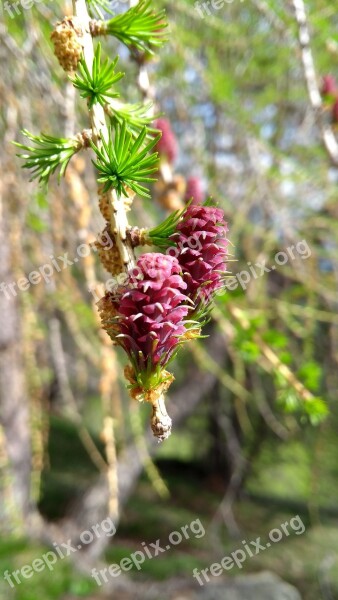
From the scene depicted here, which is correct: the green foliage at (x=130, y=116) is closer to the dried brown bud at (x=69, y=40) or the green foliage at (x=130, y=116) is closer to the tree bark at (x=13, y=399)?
the dried brown bud at (x=69, y=40)

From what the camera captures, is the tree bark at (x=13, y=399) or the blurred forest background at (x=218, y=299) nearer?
the blurred forest background at (x=218, y=299)

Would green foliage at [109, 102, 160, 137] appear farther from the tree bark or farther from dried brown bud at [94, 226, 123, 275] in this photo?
the tree bark

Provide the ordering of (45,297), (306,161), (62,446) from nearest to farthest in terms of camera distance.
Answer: (45,297), (306,161), (62,446)

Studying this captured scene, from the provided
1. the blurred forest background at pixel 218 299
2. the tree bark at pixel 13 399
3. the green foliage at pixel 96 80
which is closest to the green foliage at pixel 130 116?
the green foliage at pixel 96 80

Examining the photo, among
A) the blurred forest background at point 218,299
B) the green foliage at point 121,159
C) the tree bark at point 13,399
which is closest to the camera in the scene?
the green foliage at point 121,159

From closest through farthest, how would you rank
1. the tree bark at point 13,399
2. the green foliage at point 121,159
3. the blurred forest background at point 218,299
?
1. the green foliage at point 121,159
2. the blurred forest background at point 218,299
3. the tree bark at point 13,399

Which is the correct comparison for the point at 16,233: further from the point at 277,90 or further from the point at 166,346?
the point at 277,90

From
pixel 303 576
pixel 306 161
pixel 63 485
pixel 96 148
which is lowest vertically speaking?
pixel 303 576

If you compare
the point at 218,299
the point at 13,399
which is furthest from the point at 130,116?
the point at 13,399

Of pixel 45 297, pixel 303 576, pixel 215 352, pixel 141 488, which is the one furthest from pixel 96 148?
pixel 141 488
